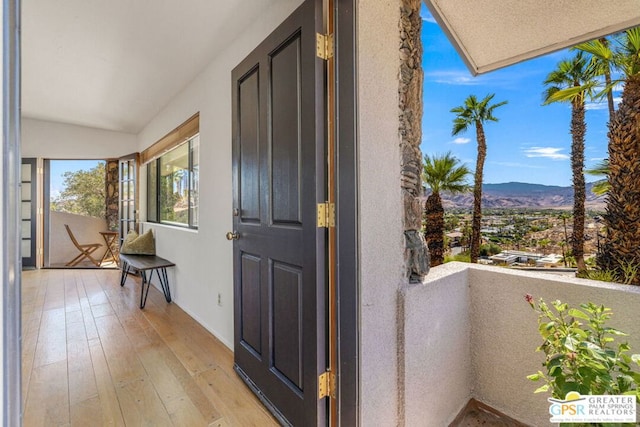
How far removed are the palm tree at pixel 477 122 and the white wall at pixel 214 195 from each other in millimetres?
2778

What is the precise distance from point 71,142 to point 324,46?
5201mm

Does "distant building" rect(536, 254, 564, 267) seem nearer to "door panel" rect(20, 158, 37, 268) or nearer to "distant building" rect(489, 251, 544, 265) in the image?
"distant building" rect(489, 251, 544, 265)

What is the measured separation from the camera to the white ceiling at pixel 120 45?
6.24ft

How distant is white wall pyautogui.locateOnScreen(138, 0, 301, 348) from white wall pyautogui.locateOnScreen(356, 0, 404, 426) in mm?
785

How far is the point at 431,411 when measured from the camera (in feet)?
4.92

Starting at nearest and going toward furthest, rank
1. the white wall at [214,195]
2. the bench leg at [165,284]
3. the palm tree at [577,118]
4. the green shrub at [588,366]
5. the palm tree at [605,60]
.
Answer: the green shrub at [588,366]
the white wall at [214,195]
the palm tree at [605,60]
the palm tree at [577,118]
the bench leg at [165,284]

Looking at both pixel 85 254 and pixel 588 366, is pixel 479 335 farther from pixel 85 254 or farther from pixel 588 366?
pixel 85 254

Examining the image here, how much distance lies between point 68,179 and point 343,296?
6067 millimetres

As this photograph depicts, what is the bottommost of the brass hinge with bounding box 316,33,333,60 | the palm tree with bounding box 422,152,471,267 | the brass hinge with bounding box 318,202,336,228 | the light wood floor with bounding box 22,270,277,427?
the light wood floor with bounding box 22,270,277,427

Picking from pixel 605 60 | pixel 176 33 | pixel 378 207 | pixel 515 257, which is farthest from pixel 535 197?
pixel 176 33

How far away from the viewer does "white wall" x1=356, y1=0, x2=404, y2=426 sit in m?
1.23

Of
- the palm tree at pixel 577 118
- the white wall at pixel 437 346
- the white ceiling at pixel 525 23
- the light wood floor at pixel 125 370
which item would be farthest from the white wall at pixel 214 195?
the palm tree at pixel 577 118

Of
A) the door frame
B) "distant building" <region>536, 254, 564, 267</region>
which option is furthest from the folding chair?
"distant building" <region>536, 254, 564, 267</region>

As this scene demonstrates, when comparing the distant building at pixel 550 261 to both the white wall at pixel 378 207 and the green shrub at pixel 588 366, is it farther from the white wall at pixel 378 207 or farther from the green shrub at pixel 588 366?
the white wall at pixel 378 207
